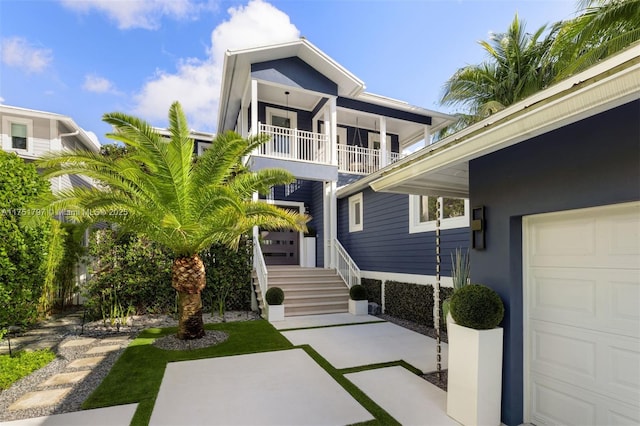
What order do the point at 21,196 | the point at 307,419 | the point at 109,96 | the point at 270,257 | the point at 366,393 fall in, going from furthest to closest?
the point at 109,96 < the point at 270,257 < the point at 21,196 < the point at 366,393 < the point at 307,419

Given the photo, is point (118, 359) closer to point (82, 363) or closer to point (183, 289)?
point (82, 363)

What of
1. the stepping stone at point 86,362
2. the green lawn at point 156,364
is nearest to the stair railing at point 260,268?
the green lawn at point 156,364

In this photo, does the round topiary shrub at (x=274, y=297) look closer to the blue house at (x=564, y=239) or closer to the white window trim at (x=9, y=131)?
the blue house at (x=564, y=239)

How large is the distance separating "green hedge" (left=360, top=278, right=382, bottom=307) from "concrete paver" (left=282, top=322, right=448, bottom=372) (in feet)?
5.09

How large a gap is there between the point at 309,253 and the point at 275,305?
3.96 meters

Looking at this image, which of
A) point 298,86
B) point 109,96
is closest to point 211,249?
point 298,86

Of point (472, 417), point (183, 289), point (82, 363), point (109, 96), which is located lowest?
point (82, 363)

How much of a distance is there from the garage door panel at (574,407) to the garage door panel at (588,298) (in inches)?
21.6

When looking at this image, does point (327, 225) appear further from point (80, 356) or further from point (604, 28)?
point (604, 28)

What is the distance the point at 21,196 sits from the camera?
4.91 m

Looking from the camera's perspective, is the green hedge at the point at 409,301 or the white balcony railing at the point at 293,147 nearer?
the green hedge at the point at 409,301

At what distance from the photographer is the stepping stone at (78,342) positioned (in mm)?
5872

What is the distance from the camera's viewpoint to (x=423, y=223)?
7.47m

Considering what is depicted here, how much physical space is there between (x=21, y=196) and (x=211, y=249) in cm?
432
